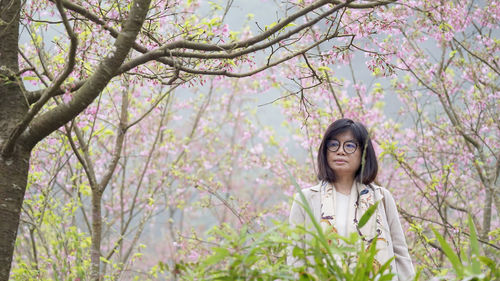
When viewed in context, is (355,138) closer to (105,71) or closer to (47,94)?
(105,71)

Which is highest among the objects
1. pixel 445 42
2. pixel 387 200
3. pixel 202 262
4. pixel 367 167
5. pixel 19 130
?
pixel 445 42

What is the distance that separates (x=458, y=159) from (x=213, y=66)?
13.2 feet

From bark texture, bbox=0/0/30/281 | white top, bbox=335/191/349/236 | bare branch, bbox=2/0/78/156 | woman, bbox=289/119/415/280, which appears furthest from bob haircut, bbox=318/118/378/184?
bark texture, bbox=0/0/30/281

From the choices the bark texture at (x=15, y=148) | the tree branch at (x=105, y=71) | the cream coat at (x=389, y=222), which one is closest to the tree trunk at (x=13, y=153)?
the bark texture at (x=15, y=148)

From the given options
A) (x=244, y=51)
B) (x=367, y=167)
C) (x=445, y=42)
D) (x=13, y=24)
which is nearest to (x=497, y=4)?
(x=445, y=42)

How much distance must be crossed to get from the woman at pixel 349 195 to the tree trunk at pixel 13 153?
133 centimetres

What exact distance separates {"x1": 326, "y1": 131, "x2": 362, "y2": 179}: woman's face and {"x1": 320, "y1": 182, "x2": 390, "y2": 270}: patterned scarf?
8cm

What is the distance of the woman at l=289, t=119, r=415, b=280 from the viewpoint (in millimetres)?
2342

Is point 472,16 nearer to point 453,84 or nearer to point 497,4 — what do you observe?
point 497,4

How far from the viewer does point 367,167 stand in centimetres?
258

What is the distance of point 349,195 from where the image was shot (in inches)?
98.3

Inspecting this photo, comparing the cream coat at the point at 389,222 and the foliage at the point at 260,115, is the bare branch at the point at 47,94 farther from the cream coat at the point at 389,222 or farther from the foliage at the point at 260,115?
the cream coat at the point at 389,222

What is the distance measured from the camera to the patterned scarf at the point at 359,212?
7.39 feet

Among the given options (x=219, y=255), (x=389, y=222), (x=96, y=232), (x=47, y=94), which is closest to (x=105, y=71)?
(x=47, y=94)
